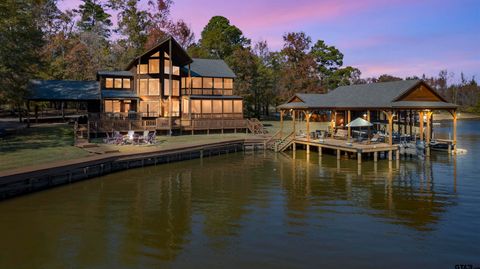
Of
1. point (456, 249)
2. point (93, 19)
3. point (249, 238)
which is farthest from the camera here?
point (93, 19)

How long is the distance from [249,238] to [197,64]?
122ft

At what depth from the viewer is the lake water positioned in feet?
36.8

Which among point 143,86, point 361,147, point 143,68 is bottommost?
point 361,147

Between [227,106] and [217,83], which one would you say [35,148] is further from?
[217,83]

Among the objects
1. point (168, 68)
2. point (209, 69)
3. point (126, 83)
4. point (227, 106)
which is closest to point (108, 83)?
point (126, 83)

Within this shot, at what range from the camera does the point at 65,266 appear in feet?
35.2

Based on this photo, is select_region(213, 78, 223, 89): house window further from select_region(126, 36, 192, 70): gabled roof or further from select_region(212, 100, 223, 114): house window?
A: select_region(126, 36, 192, 70): gabled roof

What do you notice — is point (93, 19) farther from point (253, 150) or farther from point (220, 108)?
point (253, 150)

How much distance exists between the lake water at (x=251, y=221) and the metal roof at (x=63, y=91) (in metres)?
16.8

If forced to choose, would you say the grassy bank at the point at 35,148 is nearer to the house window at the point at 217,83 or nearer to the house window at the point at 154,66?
the house window at the point at 154,66

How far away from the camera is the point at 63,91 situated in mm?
38344

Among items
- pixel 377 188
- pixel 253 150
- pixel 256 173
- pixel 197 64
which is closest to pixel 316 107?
pixel 253 150

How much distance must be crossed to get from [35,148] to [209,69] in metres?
25.0

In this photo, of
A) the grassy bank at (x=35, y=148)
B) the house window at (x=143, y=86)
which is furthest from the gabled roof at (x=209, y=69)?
the grassy bank at (x=35, y=148)
